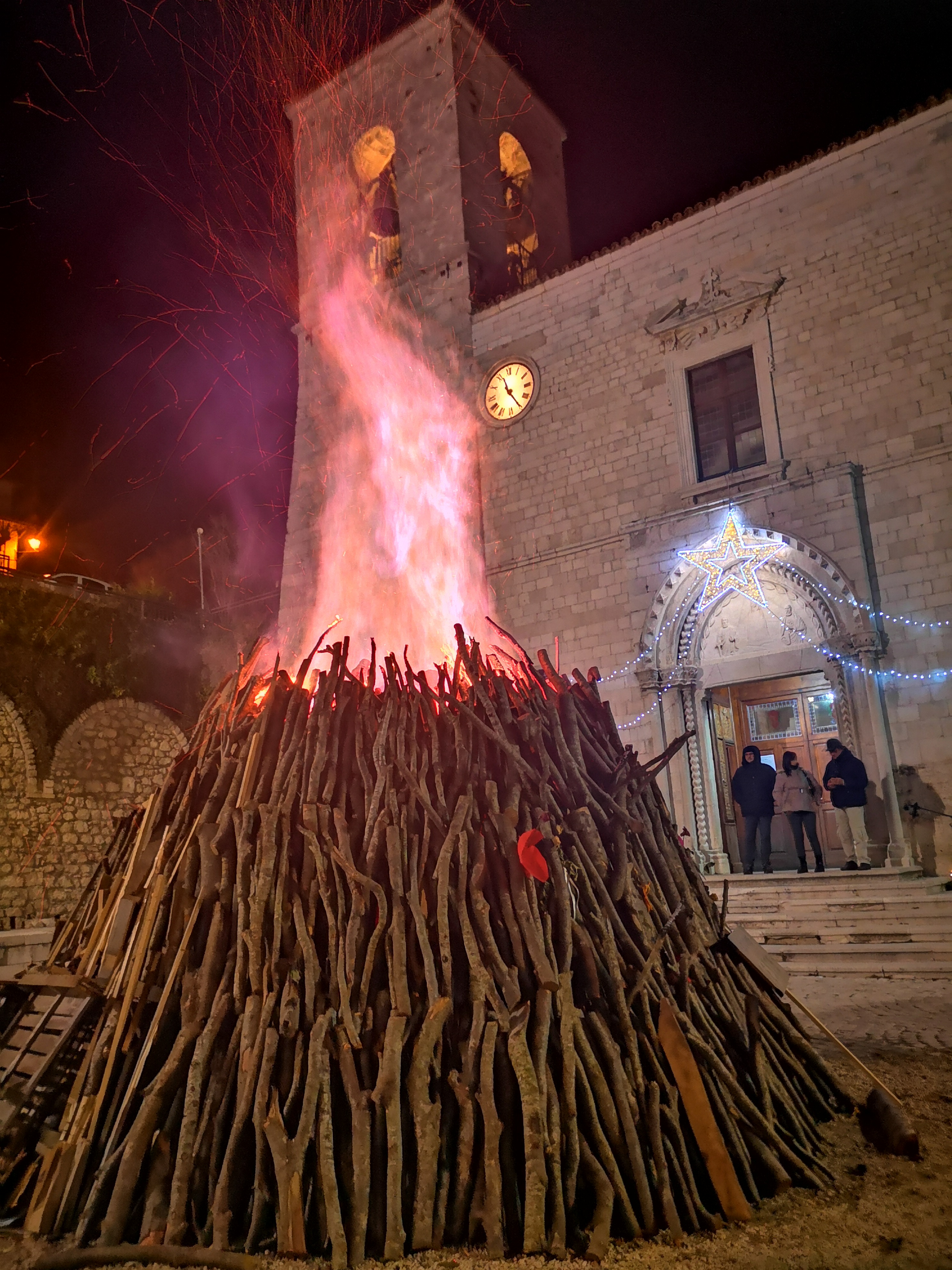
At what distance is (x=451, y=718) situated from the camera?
13.9ft

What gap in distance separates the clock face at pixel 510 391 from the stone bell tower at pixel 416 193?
1.03m

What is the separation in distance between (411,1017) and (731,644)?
35.2ft

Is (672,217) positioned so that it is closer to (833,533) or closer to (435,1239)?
(833,533)

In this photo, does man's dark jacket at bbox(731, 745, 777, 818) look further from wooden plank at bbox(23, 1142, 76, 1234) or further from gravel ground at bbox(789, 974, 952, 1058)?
wooden plank at bbox(23, 1142, 76, 1234)

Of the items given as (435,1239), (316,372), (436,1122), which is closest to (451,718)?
(436,1122)

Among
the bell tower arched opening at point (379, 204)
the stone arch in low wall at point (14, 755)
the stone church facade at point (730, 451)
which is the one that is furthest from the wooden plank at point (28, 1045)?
the bell tower arched opening at point (379, 204)

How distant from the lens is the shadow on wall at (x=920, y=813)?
1072 centimetres

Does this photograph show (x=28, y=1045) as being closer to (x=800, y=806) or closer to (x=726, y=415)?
(x=800, y=806)

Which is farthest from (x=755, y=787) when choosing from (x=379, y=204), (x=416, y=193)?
(x=379, y=204)

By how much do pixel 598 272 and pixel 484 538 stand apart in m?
4.94

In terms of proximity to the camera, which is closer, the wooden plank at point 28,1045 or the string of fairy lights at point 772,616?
the wooden plank at point 28,1045

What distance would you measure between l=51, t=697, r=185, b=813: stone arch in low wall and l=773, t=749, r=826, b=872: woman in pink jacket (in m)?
11.3

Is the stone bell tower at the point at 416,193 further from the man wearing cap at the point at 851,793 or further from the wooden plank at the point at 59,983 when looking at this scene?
the wooden plank at the point at 59,983

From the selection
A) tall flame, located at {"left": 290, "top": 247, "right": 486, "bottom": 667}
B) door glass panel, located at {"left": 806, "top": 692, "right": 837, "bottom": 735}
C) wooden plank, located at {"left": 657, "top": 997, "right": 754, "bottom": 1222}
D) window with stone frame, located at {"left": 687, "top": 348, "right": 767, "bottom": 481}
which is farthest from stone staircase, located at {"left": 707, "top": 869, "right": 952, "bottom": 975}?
window with stone frame, located at {"left": 687, "top": 348, "right": 767, "bottom": 481}
